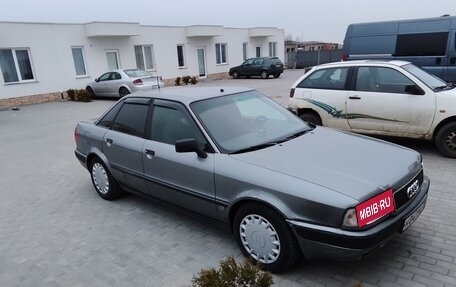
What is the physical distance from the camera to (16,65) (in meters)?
16.5

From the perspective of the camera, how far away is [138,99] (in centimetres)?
449

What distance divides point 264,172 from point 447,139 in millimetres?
4370

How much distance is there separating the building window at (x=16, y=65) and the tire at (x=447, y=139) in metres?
17.4

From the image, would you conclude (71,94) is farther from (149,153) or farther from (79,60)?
(149,153)

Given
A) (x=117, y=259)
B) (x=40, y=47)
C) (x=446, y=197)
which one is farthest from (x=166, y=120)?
(x=40, y=47)

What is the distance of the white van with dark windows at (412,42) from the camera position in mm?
9781

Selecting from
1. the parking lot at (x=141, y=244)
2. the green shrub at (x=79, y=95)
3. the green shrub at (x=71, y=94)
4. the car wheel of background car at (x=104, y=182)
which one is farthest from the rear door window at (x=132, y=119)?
the green shrub at (x=71, y=94)

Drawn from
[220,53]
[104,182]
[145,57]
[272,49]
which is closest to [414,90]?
[104,182]

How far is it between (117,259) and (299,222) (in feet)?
6.34

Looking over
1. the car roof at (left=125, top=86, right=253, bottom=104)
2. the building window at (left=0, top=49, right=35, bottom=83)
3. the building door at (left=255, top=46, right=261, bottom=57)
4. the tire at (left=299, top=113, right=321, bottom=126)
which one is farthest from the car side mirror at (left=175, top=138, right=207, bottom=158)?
the building door at (left=255, top=46, right=261, bottom=57)

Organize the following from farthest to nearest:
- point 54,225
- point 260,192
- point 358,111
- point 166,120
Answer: point 358,111
point 54,225
point 166,120
point 260,192

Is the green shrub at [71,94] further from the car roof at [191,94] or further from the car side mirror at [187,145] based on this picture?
the car side mirror at [187,145]

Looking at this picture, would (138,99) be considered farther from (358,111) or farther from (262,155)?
(358,111)

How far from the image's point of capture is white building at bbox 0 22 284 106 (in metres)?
16.4
